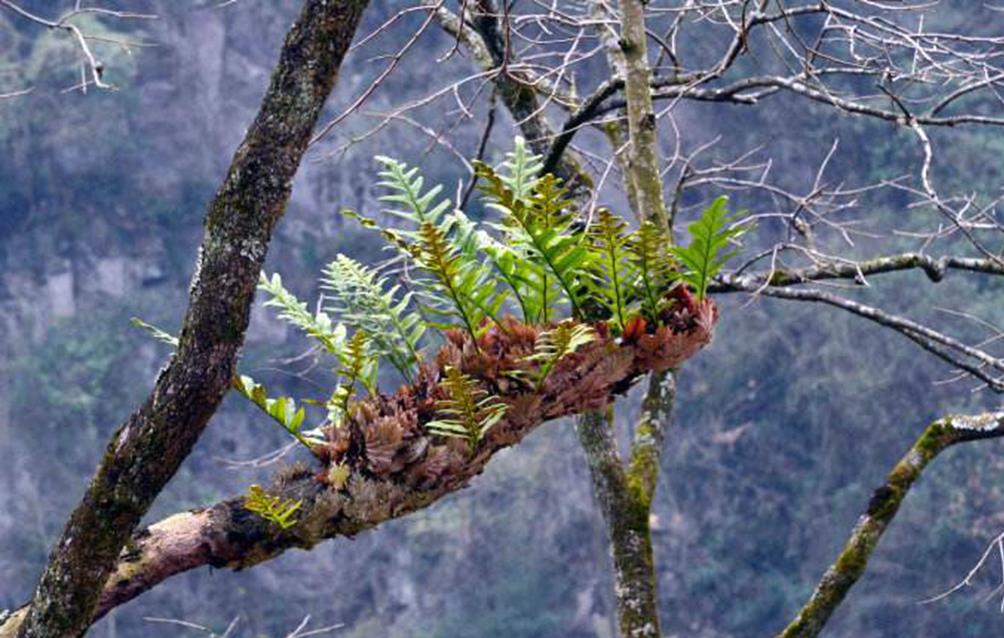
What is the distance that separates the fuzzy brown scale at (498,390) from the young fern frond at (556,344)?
0.7 inches

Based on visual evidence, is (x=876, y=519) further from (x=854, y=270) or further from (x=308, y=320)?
(x=308, y=320)

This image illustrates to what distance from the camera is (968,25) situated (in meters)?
17.4

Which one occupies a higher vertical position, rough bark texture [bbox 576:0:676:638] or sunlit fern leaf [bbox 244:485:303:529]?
rough bark texture [bbox 576:0:676:638]

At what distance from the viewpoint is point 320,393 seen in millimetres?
17719

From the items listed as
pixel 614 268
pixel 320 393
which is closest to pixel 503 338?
pixel 614 268

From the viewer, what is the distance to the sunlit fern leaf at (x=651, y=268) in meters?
2.08

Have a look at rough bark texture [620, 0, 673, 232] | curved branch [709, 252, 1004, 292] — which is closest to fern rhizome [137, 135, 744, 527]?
rough bark texture [620, 0, 673, 232]

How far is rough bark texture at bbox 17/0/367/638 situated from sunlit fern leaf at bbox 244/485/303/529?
12 centimetres

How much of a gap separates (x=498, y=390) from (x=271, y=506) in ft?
1.31

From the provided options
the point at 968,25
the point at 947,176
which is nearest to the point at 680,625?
the point at 947,176

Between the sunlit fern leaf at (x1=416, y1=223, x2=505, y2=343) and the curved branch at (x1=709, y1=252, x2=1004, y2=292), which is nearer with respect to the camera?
the sunlit fern leaf at (x1=416, y1=223, x2=505, y2=343)

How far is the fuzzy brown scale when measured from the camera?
196 cm

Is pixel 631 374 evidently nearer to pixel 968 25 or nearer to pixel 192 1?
pixel 968 25

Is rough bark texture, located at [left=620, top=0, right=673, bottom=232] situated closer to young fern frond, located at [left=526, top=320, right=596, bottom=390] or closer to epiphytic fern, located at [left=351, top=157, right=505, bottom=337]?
epiphytic fern, located at [left=351, top=157, right=505, bottom=337]
